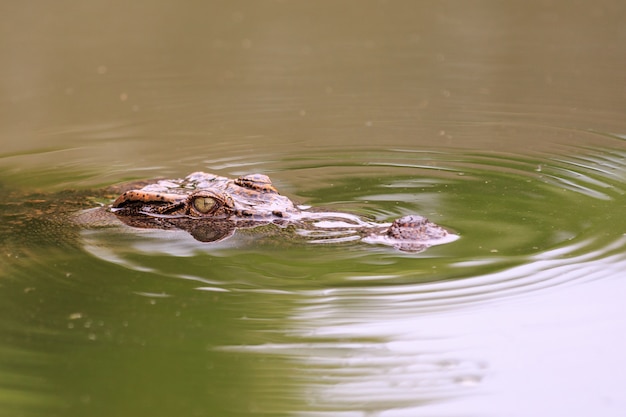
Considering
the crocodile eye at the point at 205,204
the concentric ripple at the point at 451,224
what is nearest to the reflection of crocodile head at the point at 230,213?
the crocodile eye at the point at 205,204

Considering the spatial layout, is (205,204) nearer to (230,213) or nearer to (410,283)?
(230,213)

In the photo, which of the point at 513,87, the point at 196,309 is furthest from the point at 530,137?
the point at 196,309

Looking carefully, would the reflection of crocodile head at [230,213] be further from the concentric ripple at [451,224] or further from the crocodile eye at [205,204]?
the concentric ripple at [451,224]

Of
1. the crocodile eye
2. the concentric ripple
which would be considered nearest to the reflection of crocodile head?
the crocodile eye

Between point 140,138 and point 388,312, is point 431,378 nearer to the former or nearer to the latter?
point 388,312

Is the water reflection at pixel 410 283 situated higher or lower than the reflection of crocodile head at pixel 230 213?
lower

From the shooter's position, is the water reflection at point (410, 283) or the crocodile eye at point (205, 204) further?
the crocodile eye at point (205, 204)

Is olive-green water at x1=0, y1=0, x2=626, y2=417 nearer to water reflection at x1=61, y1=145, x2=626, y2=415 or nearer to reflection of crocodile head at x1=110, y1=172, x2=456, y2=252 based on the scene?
water reflection at x1=61, y1=145, x2=626, y2=415

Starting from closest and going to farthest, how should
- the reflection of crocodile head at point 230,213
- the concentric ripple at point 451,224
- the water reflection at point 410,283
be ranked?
the water reflection at point 410,283, the concentric ripple at point 451,224, the reflection of crocodile head at point 230,213
